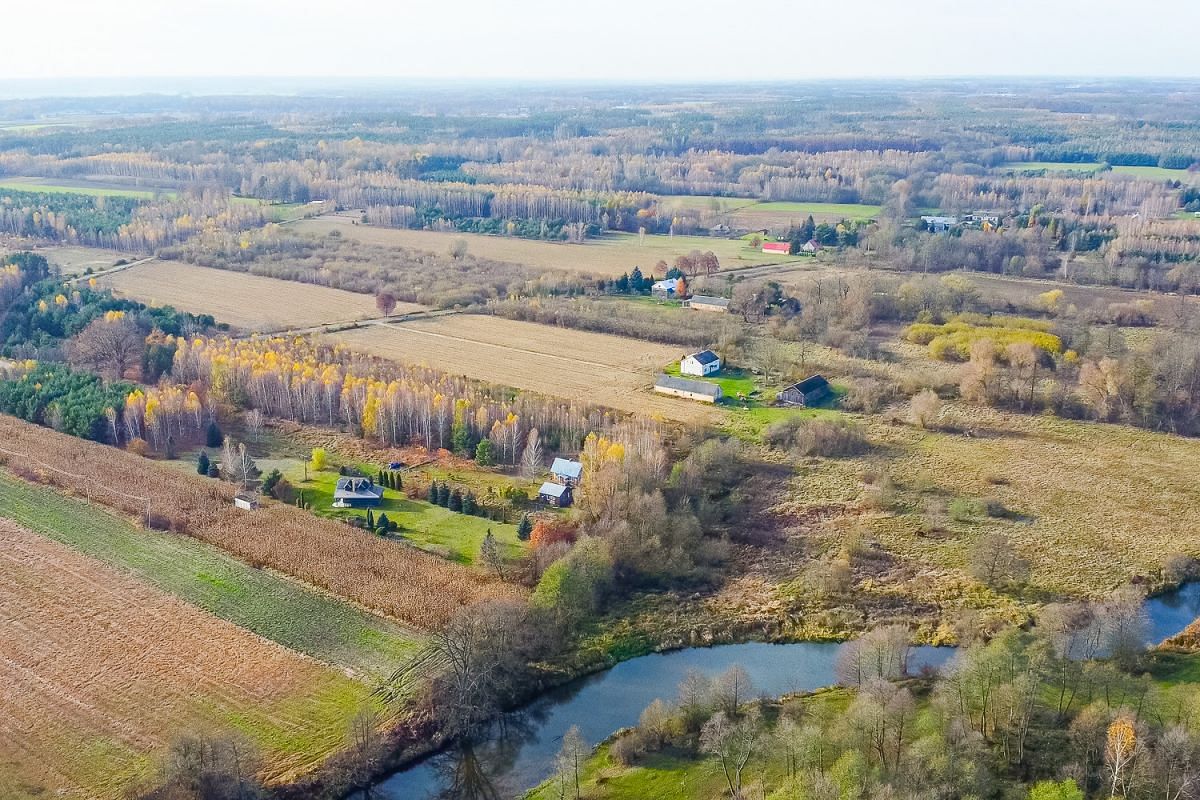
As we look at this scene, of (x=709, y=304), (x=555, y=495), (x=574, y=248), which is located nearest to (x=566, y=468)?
(x=555, y=495)

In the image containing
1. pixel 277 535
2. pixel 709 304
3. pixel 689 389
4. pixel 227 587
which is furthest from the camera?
pixel 709 304

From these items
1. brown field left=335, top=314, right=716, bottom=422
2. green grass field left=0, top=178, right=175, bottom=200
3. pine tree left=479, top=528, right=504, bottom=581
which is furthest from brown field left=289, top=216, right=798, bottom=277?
pine tree left=479, top=528, right=504, bottom=581

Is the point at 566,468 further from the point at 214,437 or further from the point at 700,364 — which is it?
the point at 214,437

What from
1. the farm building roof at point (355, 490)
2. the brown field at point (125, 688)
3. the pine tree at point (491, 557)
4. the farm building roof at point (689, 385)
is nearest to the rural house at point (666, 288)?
the farm building roof at point (689, 385)

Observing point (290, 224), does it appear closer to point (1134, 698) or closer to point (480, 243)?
point (480, 243)

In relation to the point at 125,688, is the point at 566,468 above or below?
above

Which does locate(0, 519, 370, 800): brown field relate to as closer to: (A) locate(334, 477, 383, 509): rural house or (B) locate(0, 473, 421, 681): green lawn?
(B) locate(0, 473, 421, 681): green lawn
